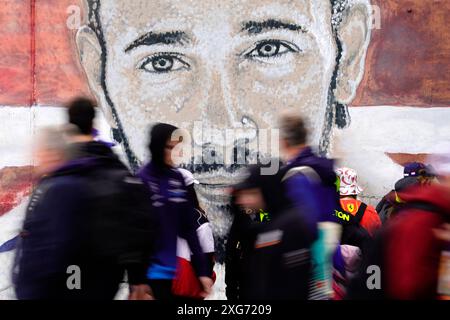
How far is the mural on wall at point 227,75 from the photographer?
6383 millimetres

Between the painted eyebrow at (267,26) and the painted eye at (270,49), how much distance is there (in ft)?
0.43

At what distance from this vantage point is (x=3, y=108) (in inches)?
259

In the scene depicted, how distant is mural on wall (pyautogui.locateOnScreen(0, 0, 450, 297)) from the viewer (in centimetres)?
638

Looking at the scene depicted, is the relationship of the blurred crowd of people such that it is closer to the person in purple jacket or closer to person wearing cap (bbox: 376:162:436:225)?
the person in purple jacket

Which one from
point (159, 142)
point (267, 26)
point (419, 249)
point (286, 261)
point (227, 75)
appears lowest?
point (286, 261)

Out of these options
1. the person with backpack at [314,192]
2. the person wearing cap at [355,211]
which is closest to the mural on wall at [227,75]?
the person wearing cap at [355,211]

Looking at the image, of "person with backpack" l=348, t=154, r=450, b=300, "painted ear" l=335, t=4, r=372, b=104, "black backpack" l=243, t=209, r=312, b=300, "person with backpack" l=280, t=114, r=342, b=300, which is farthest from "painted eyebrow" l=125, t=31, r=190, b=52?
"person with backpack" l=348, t=154, r=450, b=300

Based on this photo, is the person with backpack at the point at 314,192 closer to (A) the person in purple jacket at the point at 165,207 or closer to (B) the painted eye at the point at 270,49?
(A) the person in purple jacket at the point at 165,207

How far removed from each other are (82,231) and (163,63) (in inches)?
139

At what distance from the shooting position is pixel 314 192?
354 centimetres

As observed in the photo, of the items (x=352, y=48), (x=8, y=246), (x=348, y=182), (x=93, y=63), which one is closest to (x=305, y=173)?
(x=348, y=182)

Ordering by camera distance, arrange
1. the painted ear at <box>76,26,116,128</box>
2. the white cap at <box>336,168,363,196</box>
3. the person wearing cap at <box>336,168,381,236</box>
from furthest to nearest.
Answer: the painted ear at <box>76,26,116,128</box>
the white cap at <box>336,168,363,196</box>
the person wearing cap at <box>336,168,381,236</box>

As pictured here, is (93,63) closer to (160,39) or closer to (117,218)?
(160,39)

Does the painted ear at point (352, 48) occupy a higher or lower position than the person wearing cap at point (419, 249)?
higher
